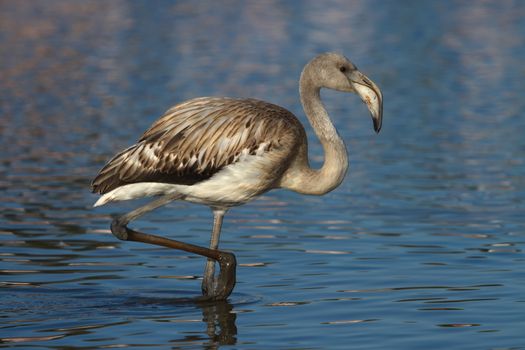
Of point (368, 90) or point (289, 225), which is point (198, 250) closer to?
point (368, 90)

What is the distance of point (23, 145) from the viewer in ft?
63.0

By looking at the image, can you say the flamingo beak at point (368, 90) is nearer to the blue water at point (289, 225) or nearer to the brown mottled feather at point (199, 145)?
the brown mottled feather at point (199, 145)

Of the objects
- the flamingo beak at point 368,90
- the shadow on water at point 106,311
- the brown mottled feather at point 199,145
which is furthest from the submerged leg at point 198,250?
the flamingo beak at point 368,90

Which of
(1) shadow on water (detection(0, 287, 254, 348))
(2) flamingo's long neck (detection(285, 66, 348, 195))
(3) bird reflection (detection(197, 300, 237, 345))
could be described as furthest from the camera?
(2) flamingo's long neck (detection(285, 66, 348, 195))

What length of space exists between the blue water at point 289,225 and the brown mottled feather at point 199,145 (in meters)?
1.00

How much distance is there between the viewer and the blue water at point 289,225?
369 inches

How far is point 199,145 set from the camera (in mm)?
10133

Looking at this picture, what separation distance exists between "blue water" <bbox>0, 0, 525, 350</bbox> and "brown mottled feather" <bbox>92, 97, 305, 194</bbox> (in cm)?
100

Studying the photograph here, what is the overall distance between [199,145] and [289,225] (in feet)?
11.5

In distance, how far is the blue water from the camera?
9.38 meters

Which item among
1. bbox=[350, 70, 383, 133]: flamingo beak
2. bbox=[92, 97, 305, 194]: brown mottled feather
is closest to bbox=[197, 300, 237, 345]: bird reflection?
bbox=[92, 97, 305, 194]: brown mottled feather

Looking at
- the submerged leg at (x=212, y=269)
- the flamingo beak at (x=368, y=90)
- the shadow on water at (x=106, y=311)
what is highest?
the flamingo beak at (x=368, y=90)

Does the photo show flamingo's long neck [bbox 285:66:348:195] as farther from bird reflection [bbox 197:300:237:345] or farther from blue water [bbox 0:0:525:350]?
bird reflection [bbox 197:300:237:345]

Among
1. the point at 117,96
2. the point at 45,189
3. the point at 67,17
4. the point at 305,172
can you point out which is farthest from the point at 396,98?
the point at 67,17
